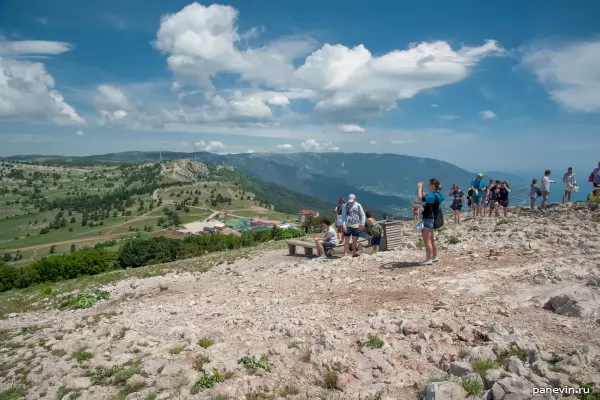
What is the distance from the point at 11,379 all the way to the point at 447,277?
35.2ft

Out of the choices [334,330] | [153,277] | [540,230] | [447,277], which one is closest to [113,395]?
[334,330]

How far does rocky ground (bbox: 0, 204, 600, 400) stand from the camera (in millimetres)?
5703

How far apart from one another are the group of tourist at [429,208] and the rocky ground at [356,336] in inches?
53.1

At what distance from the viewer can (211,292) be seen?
13.0 m

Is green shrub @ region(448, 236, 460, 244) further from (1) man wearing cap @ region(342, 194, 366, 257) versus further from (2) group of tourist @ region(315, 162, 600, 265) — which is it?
(1) man wearing cap @ region(342, 194, 366, 257)

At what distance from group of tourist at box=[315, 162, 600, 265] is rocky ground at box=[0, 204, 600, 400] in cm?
135

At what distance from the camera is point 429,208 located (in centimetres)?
1116

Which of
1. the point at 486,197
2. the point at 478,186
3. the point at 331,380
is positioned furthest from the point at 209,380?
the point at 486,197

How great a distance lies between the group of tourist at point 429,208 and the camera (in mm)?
11234

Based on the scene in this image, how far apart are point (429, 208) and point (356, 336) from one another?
5405 millimetres

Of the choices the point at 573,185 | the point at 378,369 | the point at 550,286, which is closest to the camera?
the point at 378,369

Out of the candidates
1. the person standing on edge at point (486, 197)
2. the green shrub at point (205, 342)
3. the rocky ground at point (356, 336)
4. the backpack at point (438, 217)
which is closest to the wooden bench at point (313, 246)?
the rocky ground at point (356, 336)

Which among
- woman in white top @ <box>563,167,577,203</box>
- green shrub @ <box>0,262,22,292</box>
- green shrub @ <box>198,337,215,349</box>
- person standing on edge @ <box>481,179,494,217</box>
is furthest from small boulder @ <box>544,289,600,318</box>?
green shrub @ <box>0,262,22,292</box>

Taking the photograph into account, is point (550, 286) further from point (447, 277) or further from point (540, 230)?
point (540, 230)
